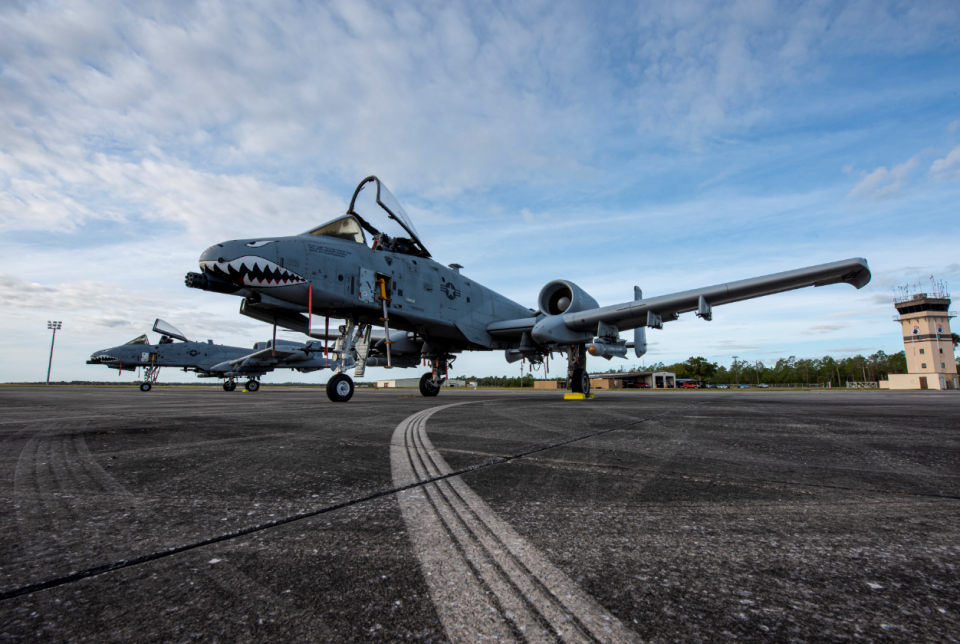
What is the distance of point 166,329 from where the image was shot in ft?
85.2

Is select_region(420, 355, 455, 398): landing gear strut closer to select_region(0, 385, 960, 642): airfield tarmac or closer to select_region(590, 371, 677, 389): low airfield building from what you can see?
select_region(0, 385, 960, 642): airfield tarmac

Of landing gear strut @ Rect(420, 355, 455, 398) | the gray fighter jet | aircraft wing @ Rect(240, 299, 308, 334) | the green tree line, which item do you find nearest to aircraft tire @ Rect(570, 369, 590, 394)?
landing gear strut @ Rect(420, 355, 455, 398)

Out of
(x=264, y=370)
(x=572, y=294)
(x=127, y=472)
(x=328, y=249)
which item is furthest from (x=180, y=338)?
(x=127, y=472)

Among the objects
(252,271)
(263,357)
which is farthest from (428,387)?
(263,357)

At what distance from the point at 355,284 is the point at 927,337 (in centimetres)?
6453

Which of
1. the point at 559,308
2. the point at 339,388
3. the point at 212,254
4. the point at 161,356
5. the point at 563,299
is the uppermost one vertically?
the point at 563,299

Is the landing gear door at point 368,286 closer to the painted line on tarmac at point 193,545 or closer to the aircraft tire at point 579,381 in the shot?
the aircraft tire at point 579,381

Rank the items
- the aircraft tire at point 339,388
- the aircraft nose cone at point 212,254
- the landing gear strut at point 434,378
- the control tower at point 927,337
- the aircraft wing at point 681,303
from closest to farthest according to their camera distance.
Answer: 1. the aircraft nose cone at point 212,254
2. the aircraft wing at point 681,303
3. the aircraft tire at point 339,388
4. the landing gear strut at point 434,378
5. the control tower at point 927,337

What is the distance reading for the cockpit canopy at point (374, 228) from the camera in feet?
32.2

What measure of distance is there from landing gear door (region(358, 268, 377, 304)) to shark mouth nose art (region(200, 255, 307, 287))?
153 centimetres

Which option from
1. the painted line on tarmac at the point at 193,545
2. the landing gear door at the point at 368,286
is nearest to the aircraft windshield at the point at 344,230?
the landing gear door at the point at 368,286

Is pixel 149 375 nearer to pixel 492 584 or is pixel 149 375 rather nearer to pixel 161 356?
pixel 161 356

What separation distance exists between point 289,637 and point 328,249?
9.14 metres

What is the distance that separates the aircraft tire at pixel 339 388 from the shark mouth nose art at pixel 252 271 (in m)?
2.27
